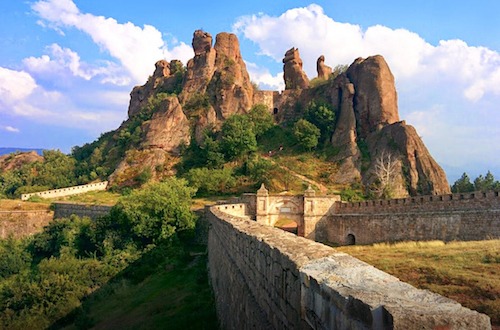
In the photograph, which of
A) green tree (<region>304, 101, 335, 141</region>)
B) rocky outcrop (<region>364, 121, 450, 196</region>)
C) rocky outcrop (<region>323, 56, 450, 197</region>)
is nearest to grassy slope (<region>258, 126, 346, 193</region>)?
rocky outcrop (<region>323, 56, 450, 197</region>)

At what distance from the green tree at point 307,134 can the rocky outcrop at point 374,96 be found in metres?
4.79

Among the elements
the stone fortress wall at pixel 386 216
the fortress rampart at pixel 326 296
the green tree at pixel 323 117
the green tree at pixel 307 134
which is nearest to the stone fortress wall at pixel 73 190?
the green tree at pixel 307 134

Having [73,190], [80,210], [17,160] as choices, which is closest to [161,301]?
[80,210]

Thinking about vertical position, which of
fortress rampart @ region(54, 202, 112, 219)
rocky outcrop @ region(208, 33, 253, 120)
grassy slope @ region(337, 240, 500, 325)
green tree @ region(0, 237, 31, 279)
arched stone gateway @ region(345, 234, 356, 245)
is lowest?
green tree @ region(0, 237, 31, 279)

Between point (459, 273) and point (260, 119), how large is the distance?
43.6m

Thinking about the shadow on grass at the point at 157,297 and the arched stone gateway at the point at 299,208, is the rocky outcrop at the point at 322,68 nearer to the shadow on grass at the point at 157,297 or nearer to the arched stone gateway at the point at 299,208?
the arched stone gateway at the point at 299,208

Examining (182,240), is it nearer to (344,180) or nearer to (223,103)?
(344,180)

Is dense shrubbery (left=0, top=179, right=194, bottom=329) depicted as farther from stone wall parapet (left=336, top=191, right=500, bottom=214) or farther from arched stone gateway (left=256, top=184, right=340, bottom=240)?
stone wall parapet (left=336, top=191, right=500, bottom=214)

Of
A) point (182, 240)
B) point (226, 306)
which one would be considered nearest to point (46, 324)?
point (182, 240)

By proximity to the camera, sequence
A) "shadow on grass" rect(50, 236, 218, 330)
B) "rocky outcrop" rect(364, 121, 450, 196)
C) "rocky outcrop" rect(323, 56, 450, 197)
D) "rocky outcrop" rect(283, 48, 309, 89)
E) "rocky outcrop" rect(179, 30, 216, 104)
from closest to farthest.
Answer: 1. "shadow on grass" rect(50, 236, 218, 330)
2. "rocky outcrop" rect(364, 121, 450, 196)
3. "rocky outcrop" rect(323, 56, 450, 197)
4. "rocky outcrop" rect(179, 30, 216, 104)
5. "rocky outcrop" rect(283, 48, 309, 89)

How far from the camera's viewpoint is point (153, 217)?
98.6 feet

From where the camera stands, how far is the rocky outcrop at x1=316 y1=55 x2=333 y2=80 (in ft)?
197

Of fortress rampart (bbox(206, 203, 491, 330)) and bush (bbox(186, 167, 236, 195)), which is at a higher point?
bush (bbox(186, 167, 236, 195))

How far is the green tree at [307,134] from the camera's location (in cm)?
4694
